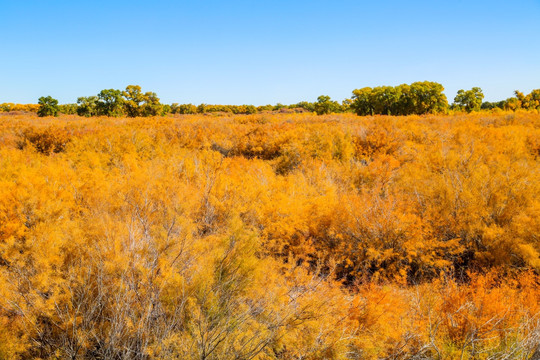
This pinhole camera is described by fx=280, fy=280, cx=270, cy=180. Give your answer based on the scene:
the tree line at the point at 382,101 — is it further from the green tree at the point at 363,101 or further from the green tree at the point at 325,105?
the green tree at the point at 325,105

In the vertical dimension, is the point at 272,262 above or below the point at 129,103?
below

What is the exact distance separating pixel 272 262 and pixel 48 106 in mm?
41557

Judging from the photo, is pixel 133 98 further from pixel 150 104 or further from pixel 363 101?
pixel 363 101

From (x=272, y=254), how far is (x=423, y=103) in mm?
30602

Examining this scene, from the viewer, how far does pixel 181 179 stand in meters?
7.50

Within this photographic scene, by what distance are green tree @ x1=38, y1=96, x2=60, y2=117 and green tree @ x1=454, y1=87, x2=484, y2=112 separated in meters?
47.5

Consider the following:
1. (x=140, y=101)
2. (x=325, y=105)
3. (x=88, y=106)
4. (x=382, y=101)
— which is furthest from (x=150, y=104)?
(x=382, y=101)

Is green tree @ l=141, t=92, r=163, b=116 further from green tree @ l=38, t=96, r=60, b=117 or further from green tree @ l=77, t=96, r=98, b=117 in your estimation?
green tree @ l=38, t=96, r=60, b=117

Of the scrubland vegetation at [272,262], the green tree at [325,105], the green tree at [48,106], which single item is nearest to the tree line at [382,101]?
the green tree at [48,106]

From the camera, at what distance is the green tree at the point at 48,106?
34.2 m

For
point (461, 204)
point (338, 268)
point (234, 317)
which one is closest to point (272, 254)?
point (338, 268)

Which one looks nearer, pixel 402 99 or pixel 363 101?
pixel 402 99

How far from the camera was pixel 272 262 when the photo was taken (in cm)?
475

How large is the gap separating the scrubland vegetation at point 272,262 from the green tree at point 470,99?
2537cm
